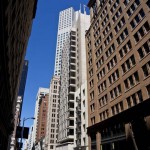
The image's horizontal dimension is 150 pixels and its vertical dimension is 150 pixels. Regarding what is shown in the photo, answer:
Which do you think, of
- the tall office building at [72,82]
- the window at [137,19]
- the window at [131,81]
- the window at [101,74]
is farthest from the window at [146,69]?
the tall office building at [72,82]

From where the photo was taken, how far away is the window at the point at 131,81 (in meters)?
32.4

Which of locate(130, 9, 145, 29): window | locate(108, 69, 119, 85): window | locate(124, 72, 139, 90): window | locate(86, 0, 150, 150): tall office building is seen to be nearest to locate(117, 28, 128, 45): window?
locate(86, 0, 150, 150): tall office building

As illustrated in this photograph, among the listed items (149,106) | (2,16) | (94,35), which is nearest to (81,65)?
(94,35)

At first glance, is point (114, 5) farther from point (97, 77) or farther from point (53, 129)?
point (53, 129)

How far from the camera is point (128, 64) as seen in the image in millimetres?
35750

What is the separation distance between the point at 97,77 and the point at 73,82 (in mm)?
36265

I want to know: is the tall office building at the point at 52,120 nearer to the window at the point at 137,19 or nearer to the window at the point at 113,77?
the window at the point at 113,77

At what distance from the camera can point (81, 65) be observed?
84000 mm

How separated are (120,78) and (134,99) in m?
6.27

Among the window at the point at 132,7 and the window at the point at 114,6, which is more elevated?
the window at the point at 114,6

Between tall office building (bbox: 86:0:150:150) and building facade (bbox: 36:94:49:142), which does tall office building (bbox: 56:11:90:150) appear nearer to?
tall office building (bbox: 86:0:150:150)

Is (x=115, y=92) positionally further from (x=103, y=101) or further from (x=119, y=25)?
(x=119, y=25)

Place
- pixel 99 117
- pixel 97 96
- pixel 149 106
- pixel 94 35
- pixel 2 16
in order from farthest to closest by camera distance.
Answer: pixel 94 35, pixel 97 96, pixel 99 117, pixel 149 106, pixel 2 16

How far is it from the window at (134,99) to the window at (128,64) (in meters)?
5.44
